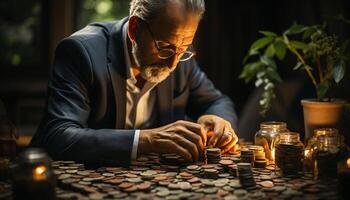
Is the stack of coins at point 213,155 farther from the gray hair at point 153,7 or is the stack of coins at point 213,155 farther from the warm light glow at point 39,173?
the warm light glow at point 39,173

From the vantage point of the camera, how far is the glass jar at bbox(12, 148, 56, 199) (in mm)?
1800

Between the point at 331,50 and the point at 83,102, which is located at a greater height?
the point at 331,50

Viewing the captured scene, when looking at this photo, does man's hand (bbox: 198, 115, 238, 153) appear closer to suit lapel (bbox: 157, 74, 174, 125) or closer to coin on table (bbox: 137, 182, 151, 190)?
suit lapel (bbox: 157, 74, 174, 125)

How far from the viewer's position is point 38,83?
6508 mm

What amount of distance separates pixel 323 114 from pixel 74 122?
4.70ft

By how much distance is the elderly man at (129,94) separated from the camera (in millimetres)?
2420

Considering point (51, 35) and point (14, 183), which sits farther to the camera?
point (51, 35)

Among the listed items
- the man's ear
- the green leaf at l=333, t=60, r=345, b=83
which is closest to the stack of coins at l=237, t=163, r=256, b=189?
the green leaf at l=333, t=60, r=345, b=83

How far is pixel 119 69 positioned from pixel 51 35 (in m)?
3.57

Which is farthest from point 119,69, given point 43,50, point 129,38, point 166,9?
point 43,50

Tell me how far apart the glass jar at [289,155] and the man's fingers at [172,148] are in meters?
0.45

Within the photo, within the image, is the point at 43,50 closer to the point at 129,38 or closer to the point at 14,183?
the point at 129,38

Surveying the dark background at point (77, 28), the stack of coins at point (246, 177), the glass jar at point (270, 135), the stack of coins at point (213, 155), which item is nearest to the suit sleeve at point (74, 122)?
the stack of coins at point (213, 155)

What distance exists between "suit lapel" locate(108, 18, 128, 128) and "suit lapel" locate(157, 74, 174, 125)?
0.32 m
